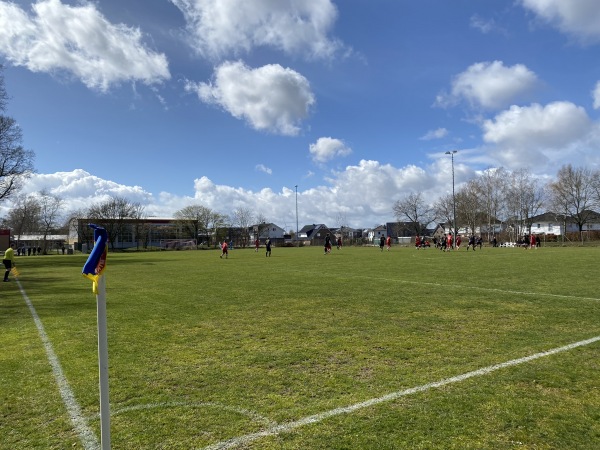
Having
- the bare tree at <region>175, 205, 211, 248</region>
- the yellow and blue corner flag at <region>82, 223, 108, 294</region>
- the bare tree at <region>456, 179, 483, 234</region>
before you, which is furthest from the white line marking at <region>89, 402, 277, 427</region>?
the bare tree at <region>175, 205, 211, 248</region>

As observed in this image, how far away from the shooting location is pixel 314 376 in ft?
16.9

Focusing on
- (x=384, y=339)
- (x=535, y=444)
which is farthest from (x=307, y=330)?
(x=535, y=444)

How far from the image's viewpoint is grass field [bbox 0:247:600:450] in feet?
11.9

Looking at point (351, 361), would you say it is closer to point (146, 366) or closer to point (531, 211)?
point (146, 366)

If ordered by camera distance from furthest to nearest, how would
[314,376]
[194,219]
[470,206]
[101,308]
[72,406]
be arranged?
[194,219] < [470,206] < [314,376] < [72,406] < [101,308]

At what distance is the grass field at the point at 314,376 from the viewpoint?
361 cm

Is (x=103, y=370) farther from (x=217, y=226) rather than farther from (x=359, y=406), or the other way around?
(x=217, y=226)

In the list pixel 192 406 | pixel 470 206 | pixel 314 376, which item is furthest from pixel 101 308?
pixel 470 206

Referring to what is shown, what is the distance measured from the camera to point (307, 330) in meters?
7.77

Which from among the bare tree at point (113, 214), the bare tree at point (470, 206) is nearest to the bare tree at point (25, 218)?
the bare tree at point (113, 214)

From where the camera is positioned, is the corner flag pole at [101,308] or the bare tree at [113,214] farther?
the bare tree at [113,214]

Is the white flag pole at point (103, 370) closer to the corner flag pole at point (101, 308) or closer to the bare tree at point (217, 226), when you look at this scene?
the corner flag pole at point (101, 308)

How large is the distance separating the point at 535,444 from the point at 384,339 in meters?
3.60

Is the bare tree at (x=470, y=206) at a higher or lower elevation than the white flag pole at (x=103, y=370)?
higher
